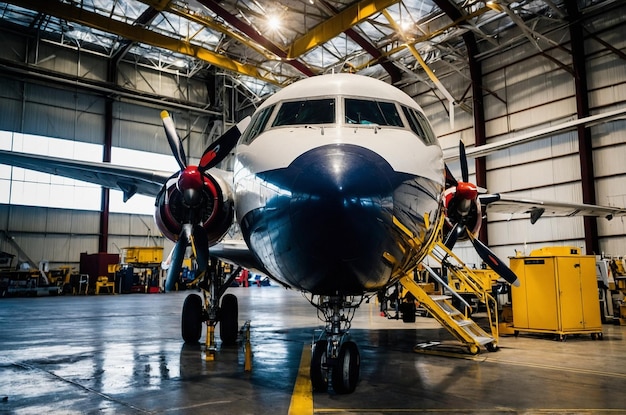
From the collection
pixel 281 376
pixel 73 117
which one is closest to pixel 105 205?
pixel 73 117

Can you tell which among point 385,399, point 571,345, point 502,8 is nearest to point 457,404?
point 385,399

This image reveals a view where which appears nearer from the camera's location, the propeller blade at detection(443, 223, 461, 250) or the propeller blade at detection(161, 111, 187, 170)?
the propeller blade at detection(161, 111, 187, 170)

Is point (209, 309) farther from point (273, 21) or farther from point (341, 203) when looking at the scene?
point (273, 21)

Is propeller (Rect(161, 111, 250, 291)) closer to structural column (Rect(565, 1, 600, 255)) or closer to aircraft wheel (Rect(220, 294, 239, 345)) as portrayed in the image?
aircraft wheel (Rect(220, 294, 239, 345))

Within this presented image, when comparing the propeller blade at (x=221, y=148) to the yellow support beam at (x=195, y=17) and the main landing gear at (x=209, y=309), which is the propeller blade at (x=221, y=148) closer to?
the main landing gear at (x=209, y=309)

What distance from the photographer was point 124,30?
26.2m

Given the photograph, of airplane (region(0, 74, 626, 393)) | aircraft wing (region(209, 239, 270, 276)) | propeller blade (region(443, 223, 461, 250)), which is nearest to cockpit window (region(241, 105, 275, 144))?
A: airplane (region(0, 74, 626, 393))

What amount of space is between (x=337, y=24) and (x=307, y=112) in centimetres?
2015

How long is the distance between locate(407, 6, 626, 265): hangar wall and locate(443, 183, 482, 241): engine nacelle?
1582cm

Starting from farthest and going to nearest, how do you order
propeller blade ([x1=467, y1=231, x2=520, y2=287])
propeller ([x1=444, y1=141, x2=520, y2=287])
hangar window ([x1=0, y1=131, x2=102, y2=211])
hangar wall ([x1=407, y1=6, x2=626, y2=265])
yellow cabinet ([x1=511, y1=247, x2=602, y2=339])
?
hangar window ([x1=0, y1=131, x2=102, y2=211])
hangar wall ([x1=407, y1=6, x2=626, y2=265])
yellow cabinet ([x1=511, y1=247, x2=602, y2=339])
propeller ([x1=444, y1=141, x2=520, y2=287])
propeller blade ([x1=467, y1=231, x2=520, y2=287])

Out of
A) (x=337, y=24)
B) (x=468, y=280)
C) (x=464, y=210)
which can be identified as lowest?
(x=468, y=280)

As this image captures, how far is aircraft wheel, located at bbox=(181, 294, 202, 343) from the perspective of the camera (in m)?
10.2

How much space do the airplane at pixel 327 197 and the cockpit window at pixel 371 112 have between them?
16 millimetres

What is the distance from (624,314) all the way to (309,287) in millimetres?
13465
